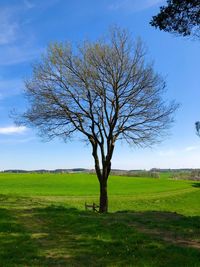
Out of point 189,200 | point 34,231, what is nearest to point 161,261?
point 34,231

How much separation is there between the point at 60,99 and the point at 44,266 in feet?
58.3

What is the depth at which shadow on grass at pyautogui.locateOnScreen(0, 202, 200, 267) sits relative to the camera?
9102 millimetres

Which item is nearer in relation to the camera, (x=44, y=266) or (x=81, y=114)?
(x=44, y=266)

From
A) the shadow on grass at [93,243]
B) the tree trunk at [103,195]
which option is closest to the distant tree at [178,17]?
the shadow on grass at [93,243]

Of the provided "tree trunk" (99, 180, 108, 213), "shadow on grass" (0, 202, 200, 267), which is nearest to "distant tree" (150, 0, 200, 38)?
"shadow on grass" (0, 202, 200, 267)

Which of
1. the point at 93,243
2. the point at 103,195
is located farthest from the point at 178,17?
the point at 103,195

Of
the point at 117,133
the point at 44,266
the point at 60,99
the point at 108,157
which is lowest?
the point at 44,266

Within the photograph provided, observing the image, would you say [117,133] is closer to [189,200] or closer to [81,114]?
[81,114]

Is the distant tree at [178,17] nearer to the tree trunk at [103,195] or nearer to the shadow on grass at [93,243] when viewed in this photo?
the shadow on grass at [93,243]

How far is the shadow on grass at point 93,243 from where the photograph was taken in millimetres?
9102

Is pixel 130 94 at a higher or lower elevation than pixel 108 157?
higher

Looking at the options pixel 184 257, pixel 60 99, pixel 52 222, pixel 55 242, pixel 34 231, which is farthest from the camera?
pixel 60 99

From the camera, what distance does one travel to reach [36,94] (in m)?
25.6

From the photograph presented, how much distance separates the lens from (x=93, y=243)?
1116 centimetres
